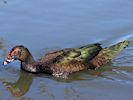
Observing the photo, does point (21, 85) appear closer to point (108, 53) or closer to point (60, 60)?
point (60, 60)

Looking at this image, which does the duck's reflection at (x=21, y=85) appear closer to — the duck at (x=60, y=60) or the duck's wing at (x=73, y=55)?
the duck at (x=60, y=60)

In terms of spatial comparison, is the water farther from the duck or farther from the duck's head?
the duck's head

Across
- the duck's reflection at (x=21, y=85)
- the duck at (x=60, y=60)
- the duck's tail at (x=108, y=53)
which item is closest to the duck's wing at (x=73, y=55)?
the duck at (x=60, y=60)

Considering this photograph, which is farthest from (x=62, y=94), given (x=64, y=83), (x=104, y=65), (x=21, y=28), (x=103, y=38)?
(x=21, y=28)

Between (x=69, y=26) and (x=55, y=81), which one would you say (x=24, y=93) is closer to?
(x=55, y=81)

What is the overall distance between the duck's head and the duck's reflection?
1.12 ft

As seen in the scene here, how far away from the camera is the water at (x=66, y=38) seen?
8.58m

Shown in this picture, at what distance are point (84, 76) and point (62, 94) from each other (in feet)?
3.25

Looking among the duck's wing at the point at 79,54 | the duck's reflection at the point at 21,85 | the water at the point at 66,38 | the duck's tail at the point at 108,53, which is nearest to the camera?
the water at the point at 66,38

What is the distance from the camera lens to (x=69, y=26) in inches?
459

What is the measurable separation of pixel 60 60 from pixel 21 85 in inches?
36.6

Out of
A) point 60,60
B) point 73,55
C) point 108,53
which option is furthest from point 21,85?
point 108,53

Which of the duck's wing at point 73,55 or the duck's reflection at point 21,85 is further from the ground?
the duck's wing at point 73,55

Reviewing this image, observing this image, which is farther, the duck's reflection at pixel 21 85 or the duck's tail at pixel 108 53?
the duck's tail at pixel 108 53
